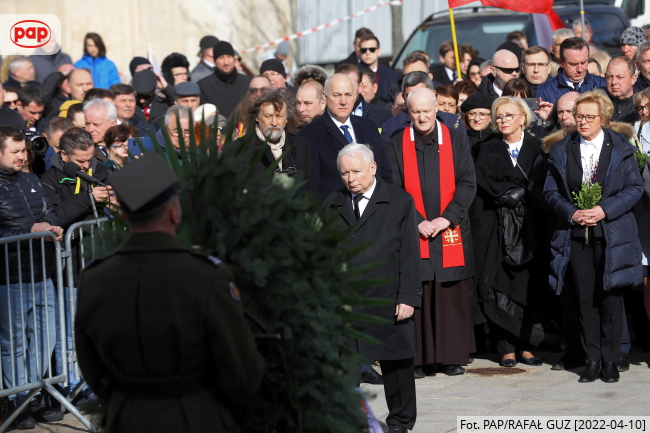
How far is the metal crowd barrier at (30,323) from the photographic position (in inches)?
248

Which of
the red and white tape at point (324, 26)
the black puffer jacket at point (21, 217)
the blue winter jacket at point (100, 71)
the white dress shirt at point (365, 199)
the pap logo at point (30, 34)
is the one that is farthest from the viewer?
the red and white tape at point (324, 26)

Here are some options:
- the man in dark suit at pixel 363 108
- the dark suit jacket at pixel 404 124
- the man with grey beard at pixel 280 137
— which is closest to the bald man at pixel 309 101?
the man in dark suit at pixel 363 108

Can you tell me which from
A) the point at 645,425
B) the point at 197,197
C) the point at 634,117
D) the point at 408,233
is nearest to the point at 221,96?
the point at 634,117

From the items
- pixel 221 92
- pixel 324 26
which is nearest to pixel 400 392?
pixel 221 92

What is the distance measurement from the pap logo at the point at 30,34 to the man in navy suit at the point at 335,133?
28.3 feet

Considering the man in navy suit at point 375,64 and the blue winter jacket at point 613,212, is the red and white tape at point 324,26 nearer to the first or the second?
the man in navy suit at point 375,64

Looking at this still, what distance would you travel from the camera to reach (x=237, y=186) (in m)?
3.57

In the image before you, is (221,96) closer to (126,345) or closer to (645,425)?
(645,425)

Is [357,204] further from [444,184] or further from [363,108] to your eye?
[363,108]

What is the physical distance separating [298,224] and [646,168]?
4897mm

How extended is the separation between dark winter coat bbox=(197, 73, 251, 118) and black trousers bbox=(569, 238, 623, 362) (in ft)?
18.8

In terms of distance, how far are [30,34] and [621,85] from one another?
10270mm

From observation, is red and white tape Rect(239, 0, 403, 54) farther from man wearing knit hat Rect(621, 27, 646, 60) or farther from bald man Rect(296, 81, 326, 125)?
bald man Rect(296, 81, 326, 125)

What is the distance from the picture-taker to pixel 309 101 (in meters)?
8.82
